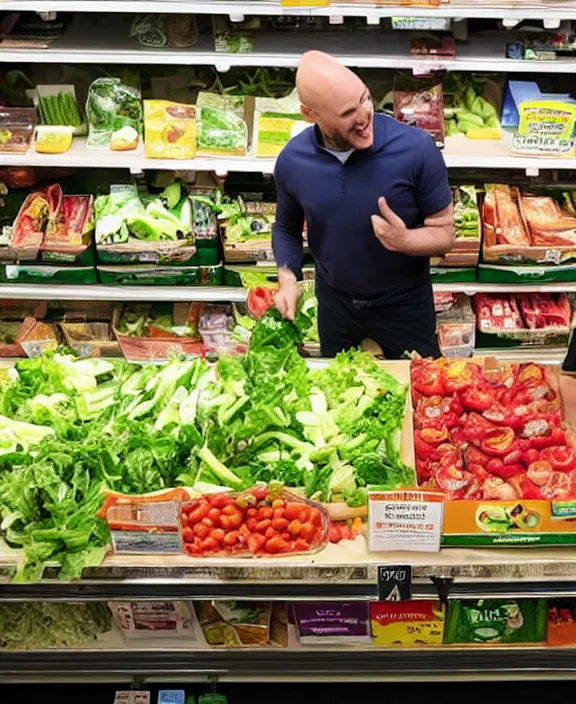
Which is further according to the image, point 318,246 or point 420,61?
point 420,61

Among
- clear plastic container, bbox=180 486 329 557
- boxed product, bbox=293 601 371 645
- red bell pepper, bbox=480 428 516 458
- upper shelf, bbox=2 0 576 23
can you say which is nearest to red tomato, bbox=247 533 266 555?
clear plastic container, bbox=180 486 329 557

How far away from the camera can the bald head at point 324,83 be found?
9.15ft

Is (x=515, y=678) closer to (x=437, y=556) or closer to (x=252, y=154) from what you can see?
(x=437, y=556)

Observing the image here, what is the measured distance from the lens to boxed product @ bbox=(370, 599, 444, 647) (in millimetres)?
2508

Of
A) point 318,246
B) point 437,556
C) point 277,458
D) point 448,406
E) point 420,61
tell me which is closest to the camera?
point 437,556

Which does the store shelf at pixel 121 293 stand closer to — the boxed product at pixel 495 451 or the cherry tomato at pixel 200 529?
the boxed product at pixel 495 451

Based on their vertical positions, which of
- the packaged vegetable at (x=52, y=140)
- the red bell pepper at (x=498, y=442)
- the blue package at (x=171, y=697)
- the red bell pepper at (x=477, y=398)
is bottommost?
the blue package at (x=171, y=697)

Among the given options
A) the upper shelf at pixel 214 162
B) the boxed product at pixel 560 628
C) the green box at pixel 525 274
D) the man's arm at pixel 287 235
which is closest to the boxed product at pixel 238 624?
the boxed product at pixel 560 628

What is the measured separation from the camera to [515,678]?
103 inches

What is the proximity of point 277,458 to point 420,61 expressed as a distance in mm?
2154

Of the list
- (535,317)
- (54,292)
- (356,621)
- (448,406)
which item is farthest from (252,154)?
(356,621)

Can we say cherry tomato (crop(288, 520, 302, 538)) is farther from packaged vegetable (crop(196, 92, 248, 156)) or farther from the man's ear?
packaged vegetable (crop(196, 92, 248, 156))

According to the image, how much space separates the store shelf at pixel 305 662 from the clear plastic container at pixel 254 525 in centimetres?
55

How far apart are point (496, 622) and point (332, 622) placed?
46 centimetres
